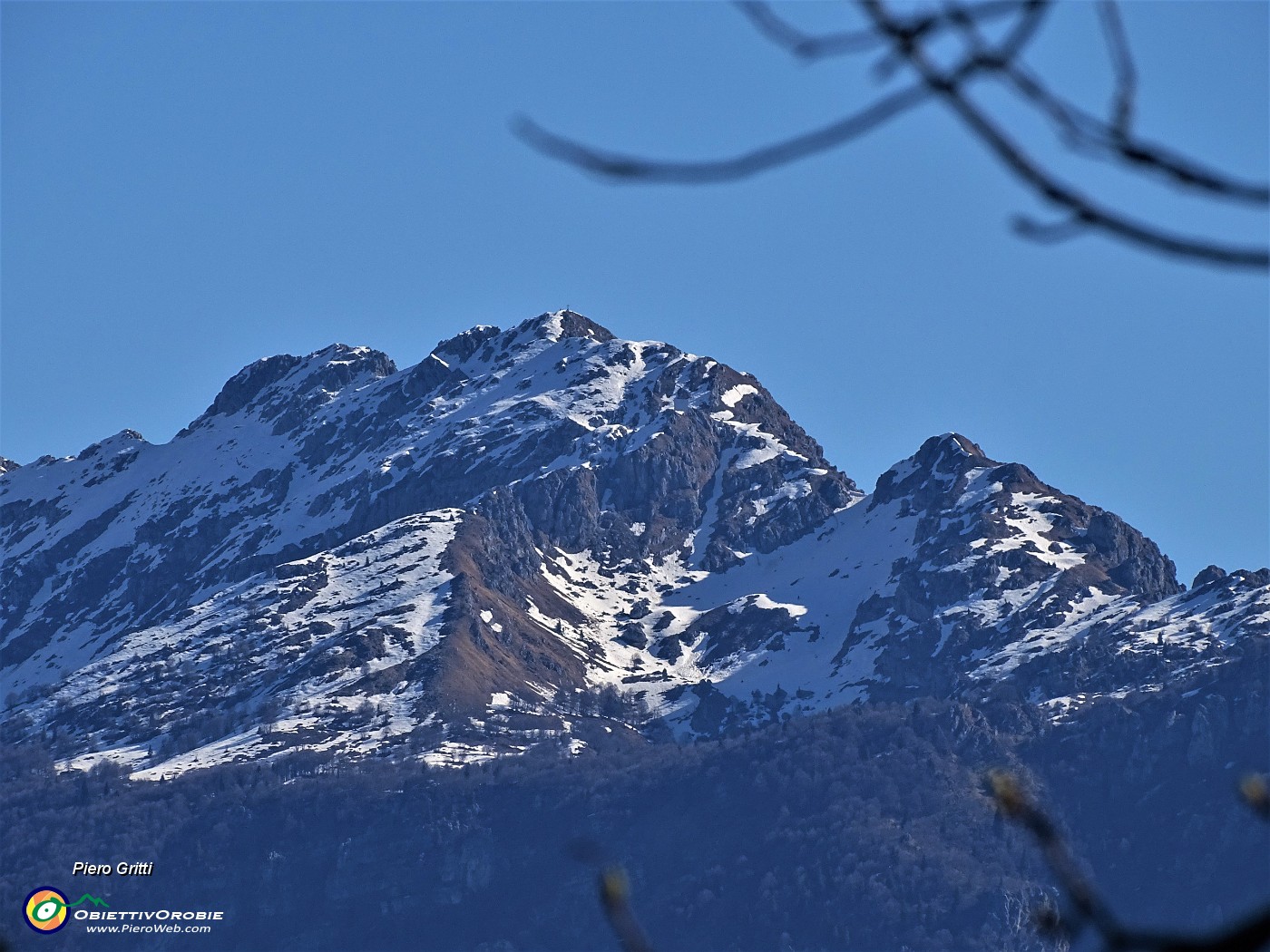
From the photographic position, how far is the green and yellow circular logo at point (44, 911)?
14538 centimetres

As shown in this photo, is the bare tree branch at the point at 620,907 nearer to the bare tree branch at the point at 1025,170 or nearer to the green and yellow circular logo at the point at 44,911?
the bare tree branch at the point at 1025,170

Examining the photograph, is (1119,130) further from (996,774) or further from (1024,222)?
(996,774)

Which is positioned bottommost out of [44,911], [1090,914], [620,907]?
[1090,914]

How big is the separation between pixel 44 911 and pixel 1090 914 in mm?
160640

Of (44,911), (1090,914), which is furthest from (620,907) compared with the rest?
(44,911)

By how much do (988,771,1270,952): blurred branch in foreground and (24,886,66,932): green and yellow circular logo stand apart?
146712 mm

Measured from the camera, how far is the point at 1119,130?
3252 mm

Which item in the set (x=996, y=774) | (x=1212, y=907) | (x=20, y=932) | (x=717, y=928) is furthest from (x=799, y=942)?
(x=996, y=774)

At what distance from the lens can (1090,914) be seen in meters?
3.11

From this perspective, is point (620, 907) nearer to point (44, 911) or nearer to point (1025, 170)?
point (1025, 170)

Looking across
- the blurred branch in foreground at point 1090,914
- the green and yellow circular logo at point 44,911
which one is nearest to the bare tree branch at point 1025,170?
the blurred branch in foreground at point 1090,914

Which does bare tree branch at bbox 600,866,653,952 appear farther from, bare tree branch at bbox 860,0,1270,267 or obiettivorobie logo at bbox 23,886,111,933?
obiettivorobie logo at bbox 23,886,111,933

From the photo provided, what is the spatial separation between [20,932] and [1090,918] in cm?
14744

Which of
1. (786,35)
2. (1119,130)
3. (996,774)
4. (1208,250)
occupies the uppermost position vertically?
(786,35)
